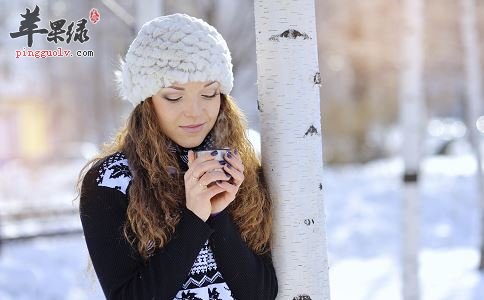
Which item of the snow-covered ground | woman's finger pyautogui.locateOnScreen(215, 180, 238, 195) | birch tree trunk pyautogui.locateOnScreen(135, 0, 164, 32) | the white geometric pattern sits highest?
birch tree trunk pyautogui.locateOnScreen(135, 0, 164, 32)

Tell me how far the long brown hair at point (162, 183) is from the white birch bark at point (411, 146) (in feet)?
11.4

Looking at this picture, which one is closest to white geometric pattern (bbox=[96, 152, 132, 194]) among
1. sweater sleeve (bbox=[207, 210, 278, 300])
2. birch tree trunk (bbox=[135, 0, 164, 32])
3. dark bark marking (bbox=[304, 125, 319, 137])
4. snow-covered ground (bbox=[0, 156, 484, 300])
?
sweater sleeve (bbox=[207, 210, 278, 300])

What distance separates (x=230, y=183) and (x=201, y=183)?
0.10 m

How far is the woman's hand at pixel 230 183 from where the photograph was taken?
1.96m

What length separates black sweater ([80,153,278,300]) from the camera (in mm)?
1939

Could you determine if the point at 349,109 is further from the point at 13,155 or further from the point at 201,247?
the point at 201,247

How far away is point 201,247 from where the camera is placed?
77.4 inches

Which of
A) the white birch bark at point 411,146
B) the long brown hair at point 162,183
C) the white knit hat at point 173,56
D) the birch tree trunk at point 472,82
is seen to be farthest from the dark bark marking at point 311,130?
the birch tree trunk at point 472,82

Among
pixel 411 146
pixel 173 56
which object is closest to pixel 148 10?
pixel 411 146

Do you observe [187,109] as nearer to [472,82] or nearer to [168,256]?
[168,256]

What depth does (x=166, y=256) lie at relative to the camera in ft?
6.39

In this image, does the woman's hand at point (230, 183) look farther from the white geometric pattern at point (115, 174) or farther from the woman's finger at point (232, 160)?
the white geometric pattern at point (115, 174)

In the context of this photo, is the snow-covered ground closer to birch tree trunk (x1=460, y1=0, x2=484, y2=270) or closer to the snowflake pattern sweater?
birch tree trunk (x1=460, y1=0, x2=484, y2=270)

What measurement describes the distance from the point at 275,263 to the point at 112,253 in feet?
1.74
